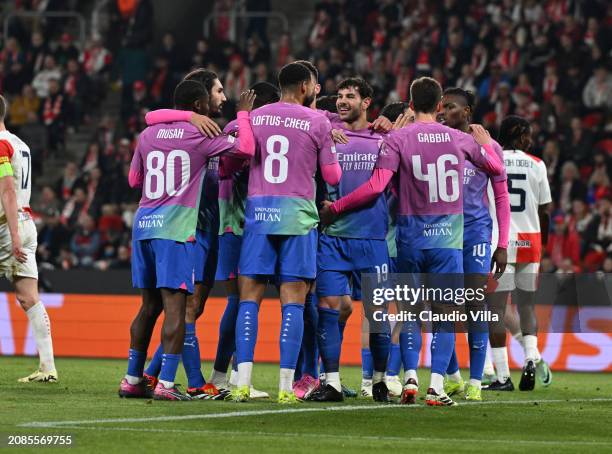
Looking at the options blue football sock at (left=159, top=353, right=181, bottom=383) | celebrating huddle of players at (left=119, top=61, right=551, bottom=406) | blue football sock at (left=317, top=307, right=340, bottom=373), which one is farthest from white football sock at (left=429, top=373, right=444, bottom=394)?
blue football sock at (left=159, top=353, right=181, bottom=383)

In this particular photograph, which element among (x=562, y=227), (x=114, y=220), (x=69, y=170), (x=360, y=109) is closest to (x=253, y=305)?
(x=360, y=109)

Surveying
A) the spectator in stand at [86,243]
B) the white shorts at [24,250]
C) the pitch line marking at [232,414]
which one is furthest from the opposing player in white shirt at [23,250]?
the spectator in stand at [86,243]

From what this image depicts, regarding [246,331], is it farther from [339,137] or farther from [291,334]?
[339,137]

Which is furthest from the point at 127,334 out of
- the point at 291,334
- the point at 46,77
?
the point at 46,77

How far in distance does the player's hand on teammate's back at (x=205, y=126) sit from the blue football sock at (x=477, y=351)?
2832 millimetres

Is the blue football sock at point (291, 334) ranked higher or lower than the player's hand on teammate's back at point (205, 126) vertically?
lower

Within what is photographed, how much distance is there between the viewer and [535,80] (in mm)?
22344

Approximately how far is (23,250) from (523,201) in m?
4.71

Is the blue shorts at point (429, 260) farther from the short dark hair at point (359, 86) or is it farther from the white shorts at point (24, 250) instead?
the white shorts at point (24, 250)

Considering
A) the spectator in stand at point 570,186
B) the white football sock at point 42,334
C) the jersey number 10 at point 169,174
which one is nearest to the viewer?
the jersey number 10 at point 169,174

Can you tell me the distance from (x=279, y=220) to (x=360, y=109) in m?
1.41

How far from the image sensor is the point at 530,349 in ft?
41.9

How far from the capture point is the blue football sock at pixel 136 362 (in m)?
10.2

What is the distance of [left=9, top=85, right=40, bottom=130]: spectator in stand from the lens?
86.9 ft
